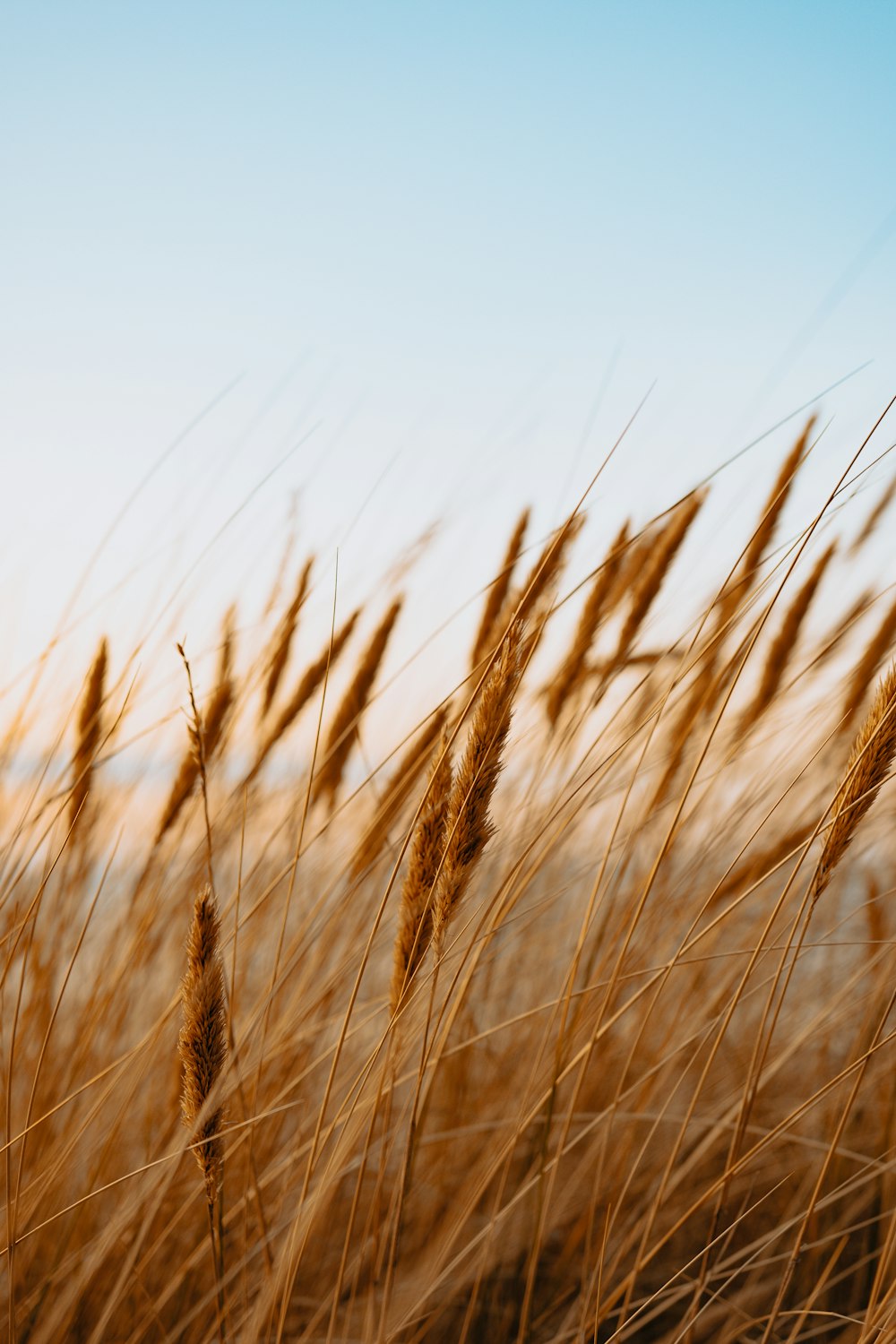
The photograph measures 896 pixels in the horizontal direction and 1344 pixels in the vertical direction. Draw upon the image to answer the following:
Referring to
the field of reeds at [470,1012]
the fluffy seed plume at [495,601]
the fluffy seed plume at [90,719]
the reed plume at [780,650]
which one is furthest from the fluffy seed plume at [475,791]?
the reed plume at [780,650]

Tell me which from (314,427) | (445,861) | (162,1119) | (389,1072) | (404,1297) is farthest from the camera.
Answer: (162,1119)

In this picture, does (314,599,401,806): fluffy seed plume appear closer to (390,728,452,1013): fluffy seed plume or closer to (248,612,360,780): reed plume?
(248,612,360,780): reed plume

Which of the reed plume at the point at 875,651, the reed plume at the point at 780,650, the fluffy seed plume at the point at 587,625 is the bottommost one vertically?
the reed plume at the point at 875,651

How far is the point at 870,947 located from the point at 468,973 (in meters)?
1.06

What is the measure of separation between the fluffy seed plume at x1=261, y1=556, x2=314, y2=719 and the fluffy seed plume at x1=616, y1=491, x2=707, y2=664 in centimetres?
39

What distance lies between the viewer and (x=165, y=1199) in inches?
49.7

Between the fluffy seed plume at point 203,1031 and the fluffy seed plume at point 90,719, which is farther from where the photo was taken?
the fluffy seed plume at point 90,719

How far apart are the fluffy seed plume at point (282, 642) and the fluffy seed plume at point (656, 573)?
387 mm

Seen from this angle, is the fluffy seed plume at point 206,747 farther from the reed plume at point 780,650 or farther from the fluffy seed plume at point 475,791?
the reed plume at point 780,650

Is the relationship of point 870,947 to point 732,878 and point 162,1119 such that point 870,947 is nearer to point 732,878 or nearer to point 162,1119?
point 732,878

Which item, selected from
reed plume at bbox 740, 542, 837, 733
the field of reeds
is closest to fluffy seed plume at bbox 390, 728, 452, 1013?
the field of reeds

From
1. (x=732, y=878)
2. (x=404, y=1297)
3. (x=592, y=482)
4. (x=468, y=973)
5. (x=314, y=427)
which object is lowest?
(x=404, y=1297)

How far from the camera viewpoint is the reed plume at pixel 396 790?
3.65ft

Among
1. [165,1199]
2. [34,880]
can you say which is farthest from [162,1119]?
[34,880]
